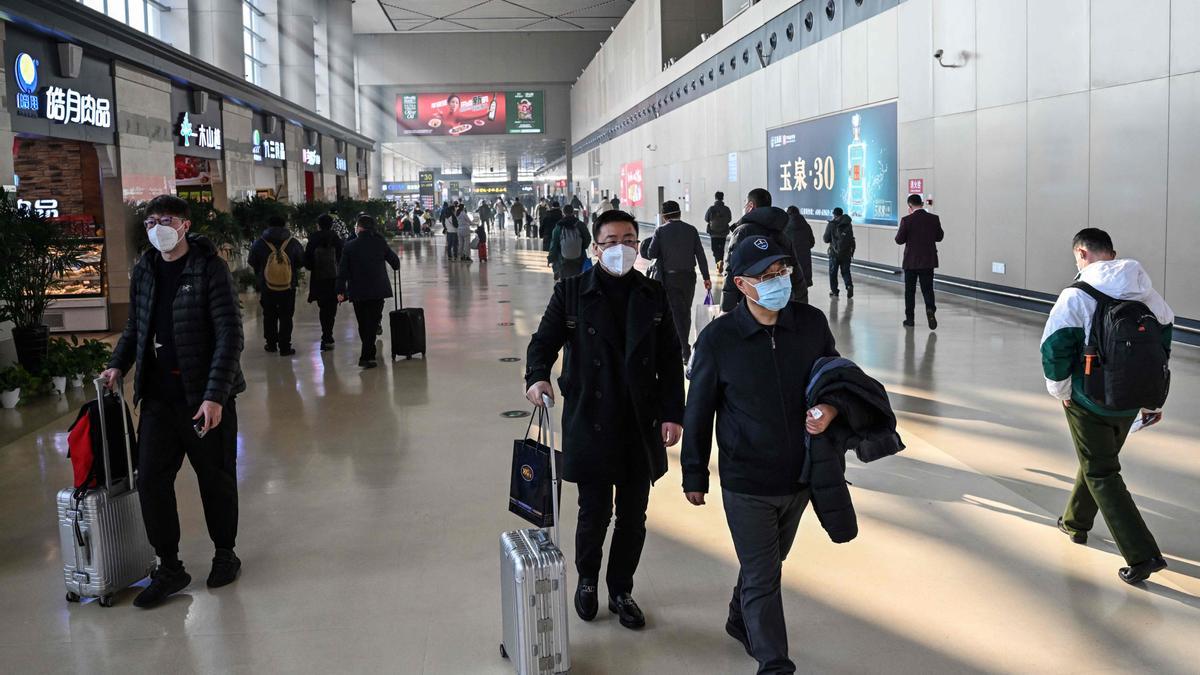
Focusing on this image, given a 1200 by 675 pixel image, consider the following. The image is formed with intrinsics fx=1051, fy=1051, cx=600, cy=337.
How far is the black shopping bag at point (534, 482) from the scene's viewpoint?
12.5 ft

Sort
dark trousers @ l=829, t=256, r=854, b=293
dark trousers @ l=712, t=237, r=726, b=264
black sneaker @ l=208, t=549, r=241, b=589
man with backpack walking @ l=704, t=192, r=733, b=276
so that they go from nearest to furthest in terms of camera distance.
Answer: black sneaker @ l=208, t=549, r=241, b=589
dark trousers @ l=829, t=256, r=854, b=293
man with backpack walking @ l=704, t=192, r=733, b=276
dark trousers @ l=712, t=237, r=726, b=264

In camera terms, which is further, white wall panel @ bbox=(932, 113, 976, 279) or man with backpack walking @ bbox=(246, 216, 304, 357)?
white wall panel @ bbox=(932, 113, 976, 279)

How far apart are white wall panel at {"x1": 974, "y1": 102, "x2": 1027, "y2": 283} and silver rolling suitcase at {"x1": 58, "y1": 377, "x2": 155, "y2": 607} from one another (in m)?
12.5

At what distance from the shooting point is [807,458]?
129 inches

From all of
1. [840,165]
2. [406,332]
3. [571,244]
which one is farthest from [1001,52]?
[406,332]

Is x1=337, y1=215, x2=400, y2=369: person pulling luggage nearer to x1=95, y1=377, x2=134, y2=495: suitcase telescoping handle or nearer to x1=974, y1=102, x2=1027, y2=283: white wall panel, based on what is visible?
x1=95, y1=377, x2=134, y2=495: suitcase telescoping handle

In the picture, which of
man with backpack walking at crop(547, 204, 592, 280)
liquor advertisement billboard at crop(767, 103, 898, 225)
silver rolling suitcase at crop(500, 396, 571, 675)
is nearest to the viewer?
silver rolling suitcase at crop(500, 396, 571, 675)

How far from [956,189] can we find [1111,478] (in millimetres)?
A: 12441

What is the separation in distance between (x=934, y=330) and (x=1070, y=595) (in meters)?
8.38

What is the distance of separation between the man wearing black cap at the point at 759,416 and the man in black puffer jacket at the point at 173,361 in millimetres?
2139

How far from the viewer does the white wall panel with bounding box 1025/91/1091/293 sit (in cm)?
1270

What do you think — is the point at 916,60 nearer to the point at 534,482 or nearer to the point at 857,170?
the point at 857,170

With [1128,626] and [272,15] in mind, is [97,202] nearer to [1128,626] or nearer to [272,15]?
[1128,626]

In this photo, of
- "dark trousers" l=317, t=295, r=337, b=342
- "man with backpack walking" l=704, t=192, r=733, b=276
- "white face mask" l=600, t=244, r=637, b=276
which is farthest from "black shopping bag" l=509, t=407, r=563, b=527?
"man with backpack walking" l=704, t=192, r=733, b=276
